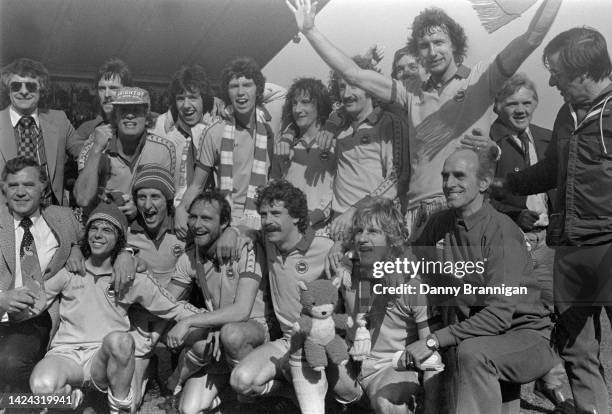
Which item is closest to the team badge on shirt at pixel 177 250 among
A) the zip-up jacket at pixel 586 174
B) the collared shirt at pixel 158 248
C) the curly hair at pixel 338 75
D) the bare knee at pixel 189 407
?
the collared shirt at pixel 158 248

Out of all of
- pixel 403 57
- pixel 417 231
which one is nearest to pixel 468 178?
pixel 417 231

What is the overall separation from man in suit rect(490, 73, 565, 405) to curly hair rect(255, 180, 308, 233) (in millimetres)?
846

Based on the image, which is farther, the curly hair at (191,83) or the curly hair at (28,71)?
the curly hair at (191,83)

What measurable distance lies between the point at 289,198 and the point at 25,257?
1218mm

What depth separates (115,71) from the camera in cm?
367

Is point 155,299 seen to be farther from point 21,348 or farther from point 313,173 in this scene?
point 313,173

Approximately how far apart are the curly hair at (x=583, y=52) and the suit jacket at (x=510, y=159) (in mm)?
320

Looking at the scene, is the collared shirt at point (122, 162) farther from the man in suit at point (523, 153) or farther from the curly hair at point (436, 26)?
the man in suit at point (523, 153)

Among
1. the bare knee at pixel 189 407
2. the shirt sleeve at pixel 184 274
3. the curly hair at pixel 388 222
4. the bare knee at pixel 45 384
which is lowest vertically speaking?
the bare knee at pixel 189 407

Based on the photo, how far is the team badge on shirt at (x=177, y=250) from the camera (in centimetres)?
381

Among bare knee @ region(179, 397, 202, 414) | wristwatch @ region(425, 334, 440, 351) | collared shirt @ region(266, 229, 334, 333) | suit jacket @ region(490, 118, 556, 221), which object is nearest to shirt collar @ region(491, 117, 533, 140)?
suit jacket @ region(490, 118, 556, 221)

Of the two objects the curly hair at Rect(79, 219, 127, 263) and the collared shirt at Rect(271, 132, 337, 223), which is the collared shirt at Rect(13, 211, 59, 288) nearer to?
the curly hair at Rect(79, 219, 127, 263)

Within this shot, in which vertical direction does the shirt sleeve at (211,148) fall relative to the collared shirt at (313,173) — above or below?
above

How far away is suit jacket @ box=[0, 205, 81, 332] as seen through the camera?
3439mm
